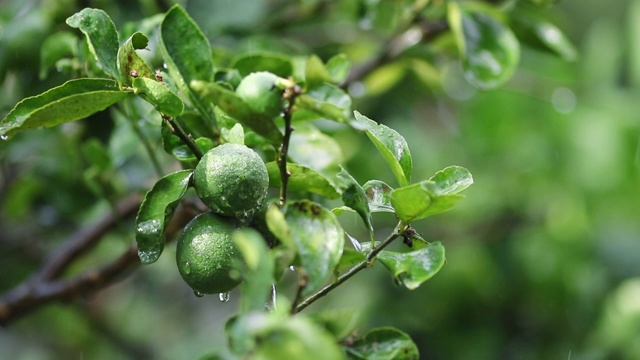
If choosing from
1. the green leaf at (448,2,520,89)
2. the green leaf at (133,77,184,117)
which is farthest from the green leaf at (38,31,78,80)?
the green leaf at (448,2,520,89)

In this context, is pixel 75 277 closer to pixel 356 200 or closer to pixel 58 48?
pixel 58 48

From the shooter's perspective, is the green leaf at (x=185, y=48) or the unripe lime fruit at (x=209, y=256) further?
the green leaf at (x=185, y=48)

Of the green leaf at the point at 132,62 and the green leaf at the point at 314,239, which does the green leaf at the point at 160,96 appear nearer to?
the green leaf at the point at 132,62

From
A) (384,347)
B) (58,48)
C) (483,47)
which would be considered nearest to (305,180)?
(384,347)

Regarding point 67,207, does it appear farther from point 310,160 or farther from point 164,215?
point 164,215

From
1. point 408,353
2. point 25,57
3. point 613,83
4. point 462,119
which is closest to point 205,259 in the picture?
point 408,353

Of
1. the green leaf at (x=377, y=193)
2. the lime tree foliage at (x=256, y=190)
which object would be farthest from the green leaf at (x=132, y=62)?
the green leaf at (x=377, y=193)
